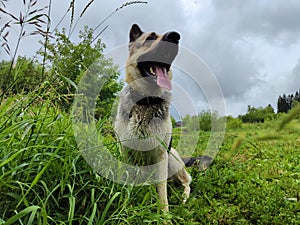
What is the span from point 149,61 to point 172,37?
0.39 metres

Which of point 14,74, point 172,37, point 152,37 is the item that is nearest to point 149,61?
point 152,37

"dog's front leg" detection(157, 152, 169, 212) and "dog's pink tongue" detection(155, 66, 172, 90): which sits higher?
"dog's pink tongue" detection(155, 66, 172, 90)

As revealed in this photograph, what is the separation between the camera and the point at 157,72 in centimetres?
369

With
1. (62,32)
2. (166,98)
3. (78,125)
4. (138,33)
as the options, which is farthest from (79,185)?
(138,33)

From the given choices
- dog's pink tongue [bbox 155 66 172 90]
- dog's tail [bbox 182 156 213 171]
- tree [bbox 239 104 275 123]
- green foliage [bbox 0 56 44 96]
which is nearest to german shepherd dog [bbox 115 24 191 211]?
dog's pink tongue [bbox 155 66 172 90]

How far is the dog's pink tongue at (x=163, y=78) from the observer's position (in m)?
3.63

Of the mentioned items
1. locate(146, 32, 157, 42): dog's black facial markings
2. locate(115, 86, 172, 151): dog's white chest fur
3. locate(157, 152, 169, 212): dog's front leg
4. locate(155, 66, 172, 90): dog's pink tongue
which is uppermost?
locate(146, 32, 157, 42): dog's black facial markings

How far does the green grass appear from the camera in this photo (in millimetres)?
1916

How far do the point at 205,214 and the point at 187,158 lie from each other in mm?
1872

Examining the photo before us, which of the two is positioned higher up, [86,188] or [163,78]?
[163,78]

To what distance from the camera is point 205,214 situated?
321cm

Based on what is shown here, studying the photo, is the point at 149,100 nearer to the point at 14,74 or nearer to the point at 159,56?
the point at 159,56

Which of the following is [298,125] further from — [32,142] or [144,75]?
[144,75]

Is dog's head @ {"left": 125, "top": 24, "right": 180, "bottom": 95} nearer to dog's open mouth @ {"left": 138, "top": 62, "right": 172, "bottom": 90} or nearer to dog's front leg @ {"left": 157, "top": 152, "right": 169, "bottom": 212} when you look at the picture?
dog's open mouth @ {"left": 138, "top": 62, "right": 172, "bottom": 90}
